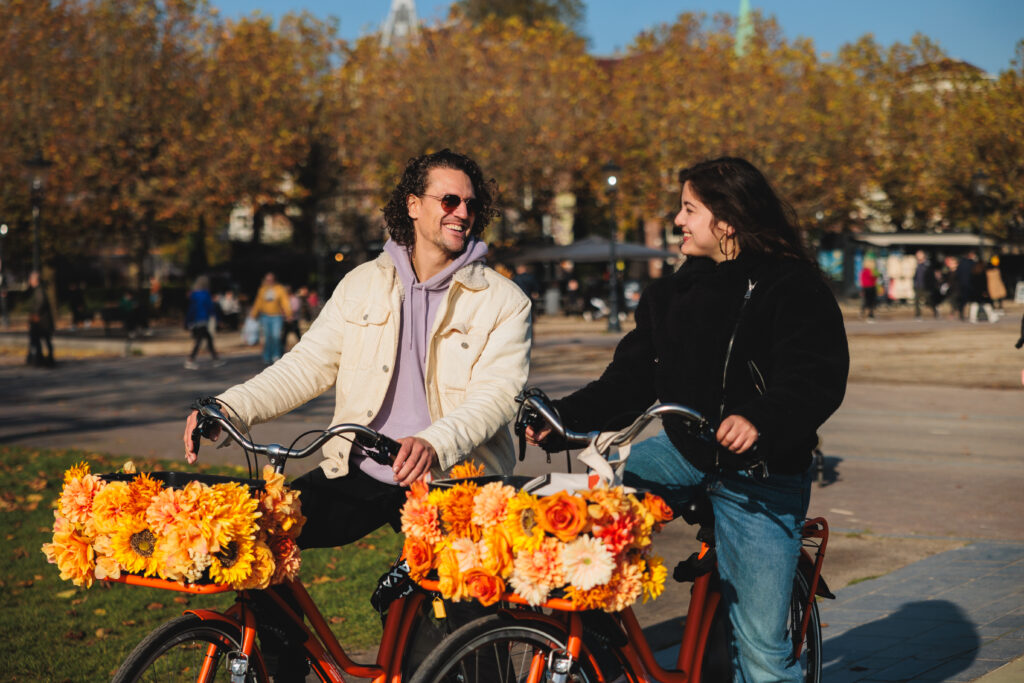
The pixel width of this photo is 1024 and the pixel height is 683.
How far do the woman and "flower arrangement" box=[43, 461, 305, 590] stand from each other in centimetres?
80

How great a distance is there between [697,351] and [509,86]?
39615 mm

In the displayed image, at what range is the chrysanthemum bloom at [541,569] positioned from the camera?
2.54 m

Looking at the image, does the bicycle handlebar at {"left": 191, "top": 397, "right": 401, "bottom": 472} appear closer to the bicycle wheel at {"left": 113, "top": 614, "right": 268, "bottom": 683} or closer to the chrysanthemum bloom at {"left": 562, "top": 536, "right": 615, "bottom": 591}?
the bicycle wheel at {"left": 113, "top": 614, "right": 268, "bottom": 683}

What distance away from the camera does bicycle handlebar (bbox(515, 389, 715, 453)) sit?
9.23 feet

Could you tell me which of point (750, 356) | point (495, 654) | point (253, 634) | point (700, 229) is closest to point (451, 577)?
point (495, 654)

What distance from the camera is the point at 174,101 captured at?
1417 inches

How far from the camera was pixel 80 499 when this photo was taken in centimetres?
273

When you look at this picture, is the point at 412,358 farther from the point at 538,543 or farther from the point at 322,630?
the point at 538,543

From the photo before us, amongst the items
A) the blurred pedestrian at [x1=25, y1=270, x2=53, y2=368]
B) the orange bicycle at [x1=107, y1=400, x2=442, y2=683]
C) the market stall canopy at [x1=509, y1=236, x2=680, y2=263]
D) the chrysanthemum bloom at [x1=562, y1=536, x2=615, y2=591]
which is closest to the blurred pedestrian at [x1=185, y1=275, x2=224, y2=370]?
the blurred pedestrian at [x1=25, y1=270, x2=53, y2=368]

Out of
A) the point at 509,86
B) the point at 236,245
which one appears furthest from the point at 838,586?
the point at 236,245

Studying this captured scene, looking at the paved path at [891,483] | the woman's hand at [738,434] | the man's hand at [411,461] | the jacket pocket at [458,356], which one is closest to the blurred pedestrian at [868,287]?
the paved path at [891,483]

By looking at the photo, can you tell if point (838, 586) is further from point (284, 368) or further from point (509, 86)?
point (509, 86)

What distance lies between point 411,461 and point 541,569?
574 millimetres

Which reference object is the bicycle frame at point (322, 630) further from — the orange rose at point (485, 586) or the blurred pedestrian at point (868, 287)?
the blurred pedestrian at point (868, 287)
